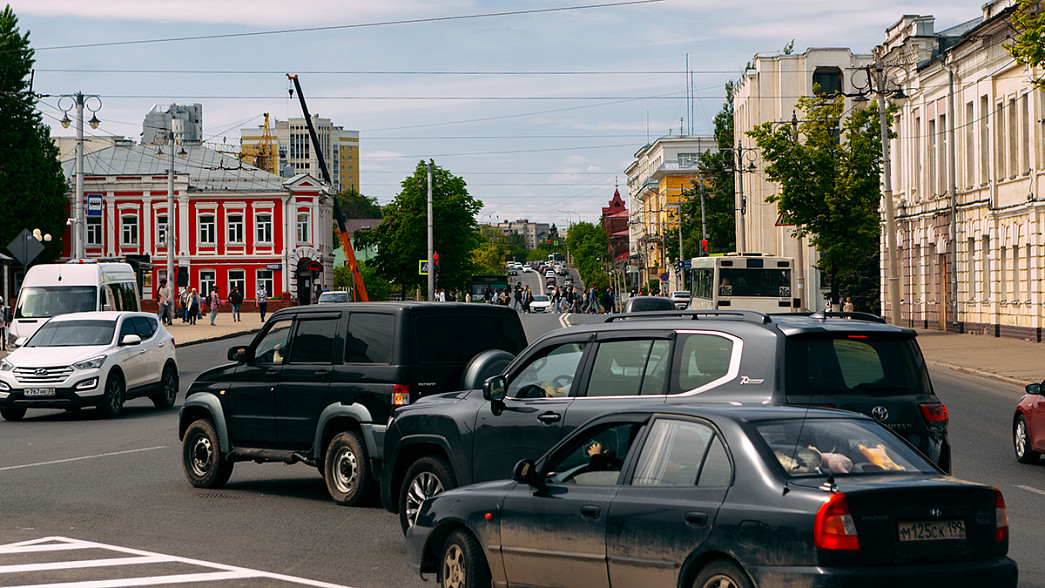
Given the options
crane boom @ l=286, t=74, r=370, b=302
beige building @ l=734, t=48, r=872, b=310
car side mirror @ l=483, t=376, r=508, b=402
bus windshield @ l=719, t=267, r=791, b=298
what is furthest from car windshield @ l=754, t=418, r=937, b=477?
beige building @ l=734, t=48, r=872, b=310

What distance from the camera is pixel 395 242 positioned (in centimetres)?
8469

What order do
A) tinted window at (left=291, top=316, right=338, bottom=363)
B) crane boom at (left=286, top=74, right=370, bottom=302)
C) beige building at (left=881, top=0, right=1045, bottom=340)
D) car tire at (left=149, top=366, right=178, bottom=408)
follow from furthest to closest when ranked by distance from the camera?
crane boom at (left=286, top=74, right=370, bottom=302)
beige building at (left=881, top=0, right=1045, bottom=340)
car tire at (left=149, top=366, right=178, bottom=408)
tinted window at (left=291, top=316, right=338, bottom=363)

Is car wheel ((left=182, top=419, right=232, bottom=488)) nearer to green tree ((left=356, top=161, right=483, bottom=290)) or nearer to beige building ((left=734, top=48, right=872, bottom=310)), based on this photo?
green tree ((left=356, top=161, right=483, bottom=290))

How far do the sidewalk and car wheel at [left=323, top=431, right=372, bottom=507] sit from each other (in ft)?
61.8

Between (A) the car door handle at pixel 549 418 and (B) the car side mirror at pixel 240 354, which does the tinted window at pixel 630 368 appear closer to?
(A) the car door handle at pixel 549 418

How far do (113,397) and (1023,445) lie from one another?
14143 mm

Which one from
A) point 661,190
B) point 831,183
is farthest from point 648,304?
point 661,190

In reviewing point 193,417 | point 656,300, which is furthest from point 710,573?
point 656,300

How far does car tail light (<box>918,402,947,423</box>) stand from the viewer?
8790mm

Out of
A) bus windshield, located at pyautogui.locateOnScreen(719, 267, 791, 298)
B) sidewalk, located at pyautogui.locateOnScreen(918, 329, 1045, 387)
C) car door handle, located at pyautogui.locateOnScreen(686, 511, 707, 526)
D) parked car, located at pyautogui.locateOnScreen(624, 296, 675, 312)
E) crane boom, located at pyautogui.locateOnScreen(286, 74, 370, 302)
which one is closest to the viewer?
car door handle, located at pyautogui.locateOnScreen(686, 511, 707, 526)

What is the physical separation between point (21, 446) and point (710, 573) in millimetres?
13748

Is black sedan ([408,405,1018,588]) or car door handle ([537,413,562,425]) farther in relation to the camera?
car door handle ([537,413,562,425])

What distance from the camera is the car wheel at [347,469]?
11406 millimetres

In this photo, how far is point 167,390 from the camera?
23281mm
